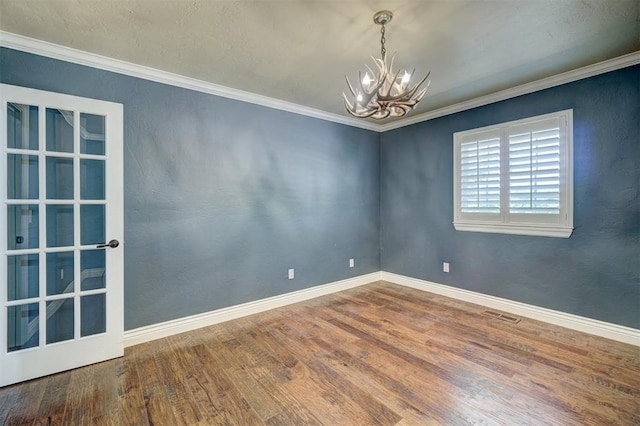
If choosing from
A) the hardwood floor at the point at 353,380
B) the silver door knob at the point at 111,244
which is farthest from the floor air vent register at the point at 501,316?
the silver door knob at the point at 111,244

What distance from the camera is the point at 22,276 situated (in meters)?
2.14

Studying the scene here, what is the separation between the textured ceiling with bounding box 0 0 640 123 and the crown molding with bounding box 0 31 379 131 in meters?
0.07

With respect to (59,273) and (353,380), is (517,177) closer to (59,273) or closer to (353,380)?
(353,380)

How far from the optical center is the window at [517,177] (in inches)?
116

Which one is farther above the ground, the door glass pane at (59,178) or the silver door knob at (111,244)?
the door glass pane at (59,178)

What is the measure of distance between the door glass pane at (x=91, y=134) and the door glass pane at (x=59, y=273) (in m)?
0.86

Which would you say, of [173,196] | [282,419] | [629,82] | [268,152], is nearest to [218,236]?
[173,196]

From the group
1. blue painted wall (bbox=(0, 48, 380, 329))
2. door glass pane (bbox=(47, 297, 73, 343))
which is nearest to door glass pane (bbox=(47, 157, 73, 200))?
blue painted wall (bbox=(0, 48, 380, 329))

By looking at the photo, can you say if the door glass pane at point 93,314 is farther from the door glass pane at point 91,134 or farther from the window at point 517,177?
the window at point 517,177

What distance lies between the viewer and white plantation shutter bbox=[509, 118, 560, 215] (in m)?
2.98

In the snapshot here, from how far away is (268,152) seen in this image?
3.50 metres

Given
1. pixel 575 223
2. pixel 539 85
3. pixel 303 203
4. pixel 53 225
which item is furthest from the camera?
pixel 303 203

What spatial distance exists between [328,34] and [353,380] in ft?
8.54

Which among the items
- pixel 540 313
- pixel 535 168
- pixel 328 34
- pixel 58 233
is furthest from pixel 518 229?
pixel 58 233
